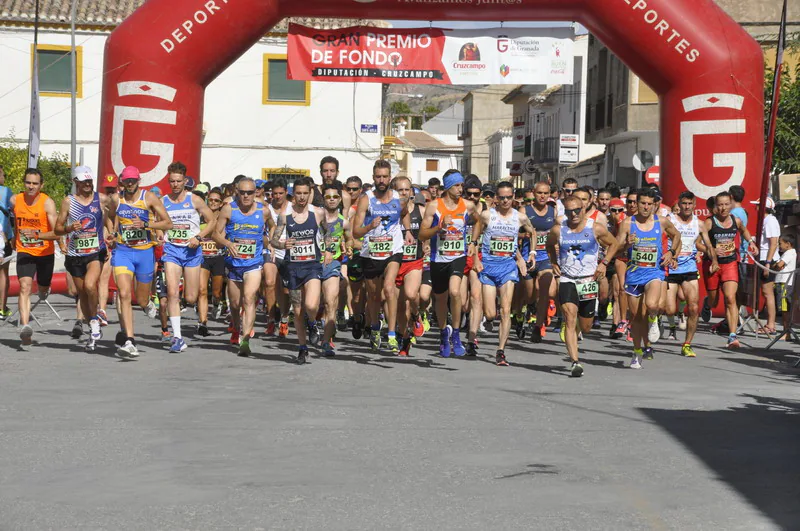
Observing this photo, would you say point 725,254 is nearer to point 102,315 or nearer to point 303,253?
point 303,253

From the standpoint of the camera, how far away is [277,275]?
573 inches

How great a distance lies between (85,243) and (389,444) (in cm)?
609

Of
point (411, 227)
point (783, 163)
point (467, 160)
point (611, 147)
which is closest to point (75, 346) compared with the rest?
point (411, 227)

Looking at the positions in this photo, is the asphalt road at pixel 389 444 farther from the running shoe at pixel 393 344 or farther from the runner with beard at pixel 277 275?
the runner with beard at pixel 277 275

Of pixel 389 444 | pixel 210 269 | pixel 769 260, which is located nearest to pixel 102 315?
pixel 210 269

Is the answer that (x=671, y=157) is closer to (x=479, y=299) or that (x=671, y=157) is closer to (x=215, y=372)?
(x=479, y=299)

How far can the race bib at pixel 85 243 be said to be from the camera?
1298cm

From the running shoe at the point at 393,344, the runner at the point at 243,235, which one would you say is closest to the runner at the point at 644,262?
the running shoe at the point at 393,344

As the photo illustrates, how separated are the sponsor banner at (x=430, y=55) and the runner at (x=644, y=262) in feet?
19.0

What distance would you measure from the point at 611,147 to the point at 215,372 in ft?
120

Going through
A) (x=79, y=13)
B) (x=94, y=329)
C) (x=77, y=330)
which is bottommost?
(x=77, y=330)

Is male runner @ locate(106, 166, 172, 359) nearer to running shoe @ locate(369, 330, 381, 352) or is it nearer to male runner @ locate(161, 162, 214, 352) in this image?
male runner @ locate(161, 162, 214, 352)

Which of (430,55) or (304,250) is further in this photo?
(430,55)

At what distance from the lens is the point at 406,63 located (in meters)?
18.8
